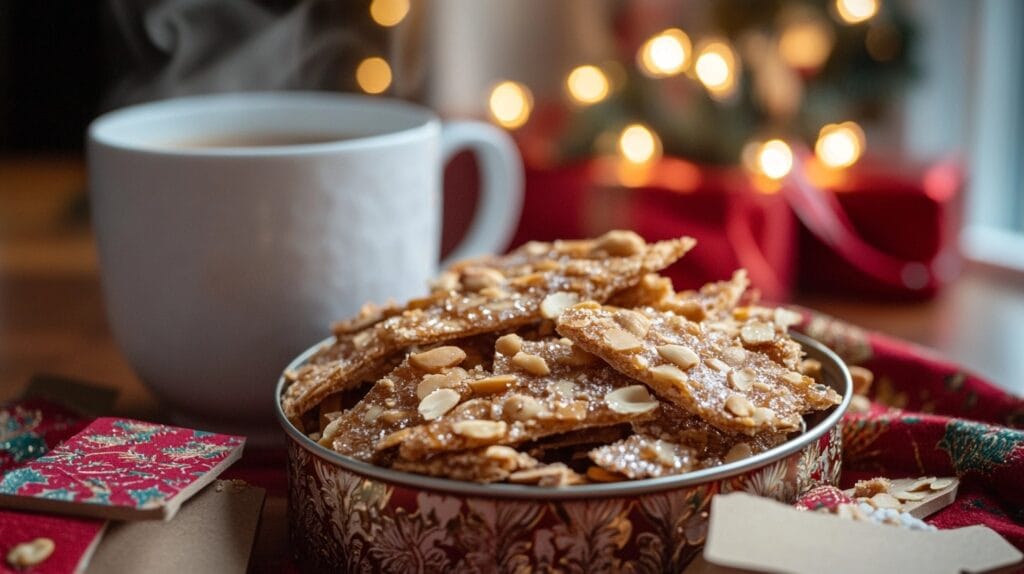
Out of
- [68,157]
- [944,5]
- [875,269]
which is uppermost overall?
[944,5]

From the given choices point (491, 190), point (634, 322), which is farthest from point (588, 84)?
point (634, 322)

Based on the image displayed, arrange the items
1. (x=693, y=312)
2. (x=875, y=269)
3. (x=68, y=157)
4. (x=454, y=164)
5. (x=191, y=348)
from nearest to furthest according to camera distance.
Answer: (x=693, y=312) < (x=191, y=348) < (x=875, y=269) < (x=454, y=164) < (x=68, y=157)

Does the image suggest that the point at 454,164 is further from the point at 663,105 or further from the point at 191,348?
the point at 191,348

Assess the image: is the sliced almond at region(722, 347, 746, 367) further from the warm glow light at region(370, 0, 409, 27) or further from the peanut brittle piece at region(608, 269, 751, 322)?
the warm glow light at region(370, 0, 409, 27)

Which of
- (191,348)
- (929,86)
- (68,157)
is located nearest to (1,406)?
(191,348)

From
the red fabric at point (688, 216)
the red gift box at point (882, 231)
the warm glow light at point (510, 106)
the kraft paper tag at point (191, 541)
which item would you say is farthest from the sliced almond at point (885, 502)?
the warm glow light at point (510, 106)

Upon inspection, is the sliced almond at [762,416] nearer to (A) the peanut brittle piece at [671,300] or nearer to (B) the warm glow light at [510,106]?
(A) the peanut brittle piece at [671,300]
